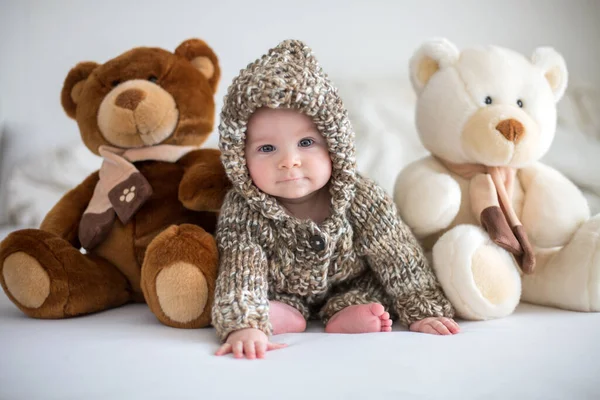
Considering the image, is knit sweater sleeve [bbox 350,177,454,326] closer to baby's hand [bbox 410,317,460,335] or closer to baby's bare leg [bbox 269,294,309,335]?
baby's hand [bbox 410,317,460,335]

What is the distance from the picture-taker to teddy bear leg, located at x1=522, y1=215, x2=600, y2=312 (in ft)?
3.63

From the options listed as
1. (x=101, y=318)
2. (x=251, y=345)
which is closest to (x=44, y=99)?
(x=101, y=318)

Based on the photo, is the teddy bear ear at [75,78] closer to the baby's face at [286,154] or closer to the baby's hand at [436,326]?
the baby's face at [286,154]

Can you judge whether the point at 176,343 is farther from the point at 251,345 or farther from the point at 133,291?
the point at 133,291

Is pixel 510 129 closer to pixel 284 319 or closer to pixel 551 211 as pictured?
pixel 551 211

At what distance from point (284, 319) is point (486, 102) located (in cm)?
60

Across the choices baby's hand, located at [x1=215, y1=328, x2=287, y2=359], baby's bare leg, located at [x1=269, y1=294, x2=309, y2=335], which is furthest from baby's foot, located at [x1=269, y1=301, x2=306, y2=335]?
baby's hand, located at [x1=215, y1=328, x2=287, y2=359]

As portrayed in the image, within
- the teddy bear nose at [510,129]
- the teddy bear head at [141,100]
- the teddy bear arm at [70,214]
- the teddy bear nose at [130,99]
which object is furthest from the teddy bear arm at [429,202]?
the teddy bear arm at [70,214]

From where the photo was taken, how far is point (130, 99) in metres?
1.22

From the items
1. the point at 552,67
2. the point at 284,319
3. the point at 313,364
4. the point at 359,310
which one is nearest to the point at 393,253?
the point at 359,310

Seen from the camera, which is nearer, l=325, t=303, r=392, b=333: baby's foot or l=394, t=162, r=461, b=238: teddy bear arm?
l=325, t=303, r=392, b=333: baby's foot

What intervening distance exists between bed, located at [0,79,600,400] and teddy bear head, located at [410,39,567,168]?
33cm

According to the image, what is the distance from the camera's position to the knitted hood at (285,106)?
3.37ft

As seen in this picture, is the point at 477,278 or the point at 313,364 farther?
the point at 477,278
